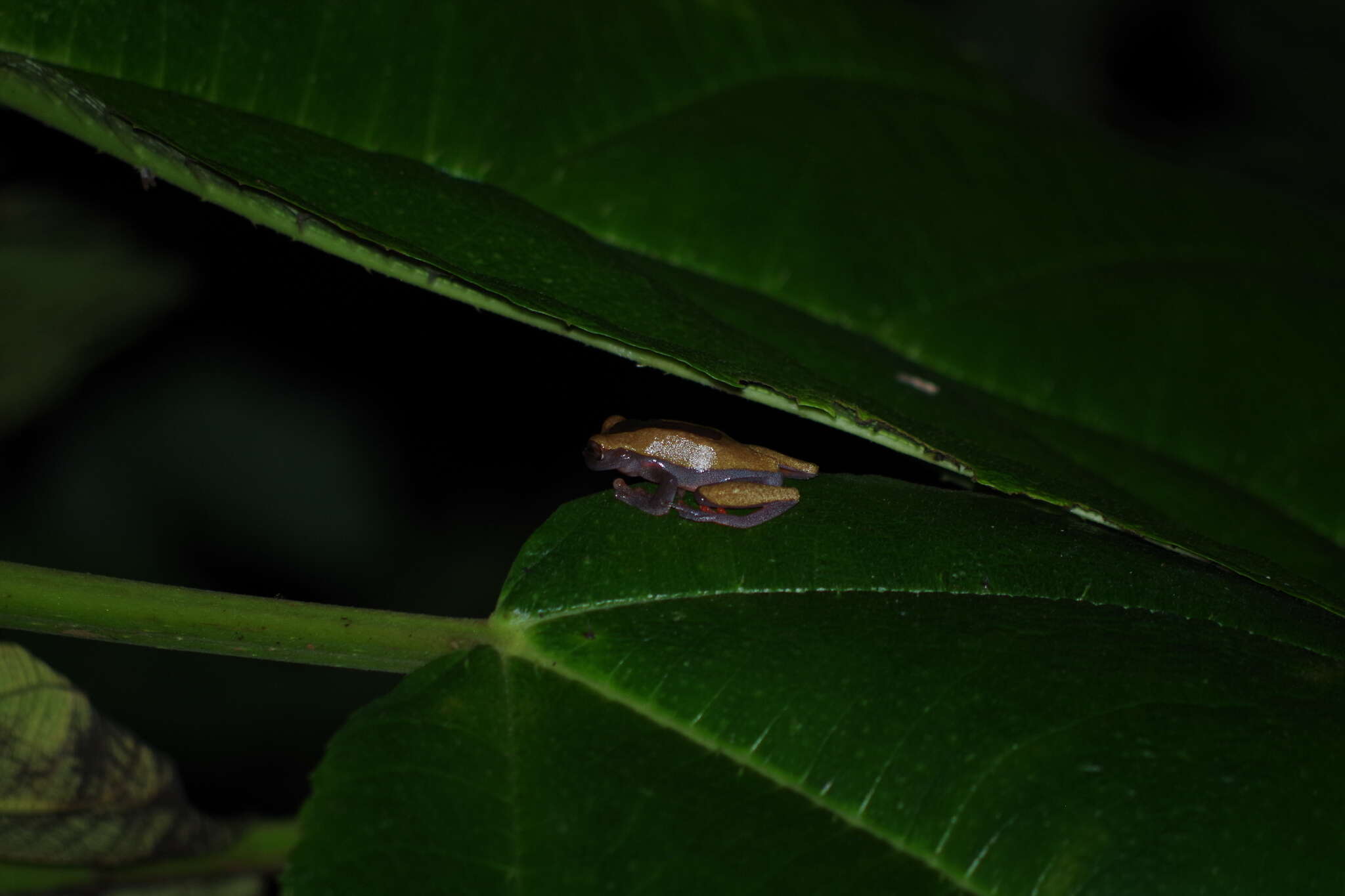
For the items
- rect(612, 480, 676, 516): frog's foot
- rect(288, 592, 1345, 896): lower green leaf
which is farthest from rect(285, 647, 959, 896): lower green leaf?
rect(612, 480, 676, 516): frog's foot

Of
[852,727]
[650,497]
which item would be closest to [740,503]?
[650,497]

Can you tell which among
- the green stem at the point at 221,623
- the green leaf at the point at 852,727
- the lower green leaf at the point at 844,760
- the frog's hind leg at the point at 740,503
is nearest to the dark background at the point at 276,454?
the frog's hind leg at the point at 740,503

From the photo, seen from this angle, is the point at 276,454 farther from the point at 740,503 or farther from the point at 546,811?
the point at 546,811

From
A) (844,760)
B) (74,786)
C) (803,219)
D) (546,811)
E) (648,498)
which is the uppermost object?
(803,219)

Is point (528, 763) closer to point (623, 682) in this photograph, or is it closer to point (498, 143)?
point (623, 682)

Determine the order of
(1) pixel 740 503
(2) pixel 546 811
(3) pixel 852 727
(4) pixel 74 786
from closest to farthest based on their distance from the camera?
(2) pixel 546 811 < (3) pixel 852 727 < (4) pixel 74 786 < (1) pixel 740 503

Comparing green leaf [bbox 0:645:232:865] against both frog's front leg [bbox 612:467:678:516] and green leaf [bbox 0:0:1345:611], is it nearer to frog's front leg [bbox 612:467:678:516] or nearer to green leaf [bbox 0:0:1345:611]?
green leaf [bbox 0:0:1345:611]

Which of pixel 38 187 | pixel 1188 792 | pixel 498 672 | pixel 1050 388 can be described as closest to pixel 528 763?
pixel 498 672
